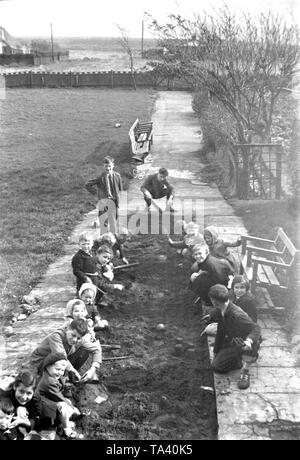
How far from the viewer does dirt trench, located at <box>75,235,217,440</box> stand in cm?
488

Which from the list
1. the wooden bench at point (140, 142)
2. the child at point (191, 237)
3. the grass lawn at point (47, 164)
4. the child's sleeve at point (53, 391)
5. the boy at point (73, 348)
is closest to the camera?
the child's sleeve at point (53, 391)

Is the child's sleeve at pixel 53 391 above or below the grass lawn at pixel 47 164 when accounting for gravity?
above

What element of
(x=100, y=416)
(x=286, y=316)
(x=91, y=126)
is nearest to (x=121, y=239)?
(x=286, y=316)

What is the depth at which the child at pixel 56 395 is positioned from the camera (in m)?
4.68

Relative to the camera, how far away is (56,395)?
479 cm

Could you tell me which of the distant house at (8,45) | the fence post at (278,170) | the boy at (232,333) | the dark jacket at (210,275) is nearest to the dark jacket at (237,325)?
the boy at (232,333)

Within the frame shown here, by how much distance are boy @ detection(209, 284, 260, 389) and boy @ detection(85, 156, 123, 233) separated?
A: 14.3ft

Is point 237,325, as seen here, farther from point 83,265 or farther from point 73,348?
point 83,265

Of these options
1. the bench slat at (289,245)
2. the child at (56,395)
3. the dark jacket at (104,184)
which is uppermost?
the dark jacket at (104,184)

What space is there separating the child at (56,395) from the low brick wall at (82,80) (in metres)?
34.9

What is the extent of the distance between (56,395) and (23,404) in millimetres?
340

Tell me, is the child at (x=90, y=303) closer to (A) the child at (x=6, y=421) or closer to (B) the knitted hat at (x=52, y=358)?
(B) the knitted hat at (x=52, y=358)

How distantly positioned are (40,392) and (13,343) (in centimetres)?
174

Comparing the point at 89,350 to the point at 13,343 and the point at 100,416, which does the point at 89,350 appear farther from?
the point at 13,343
